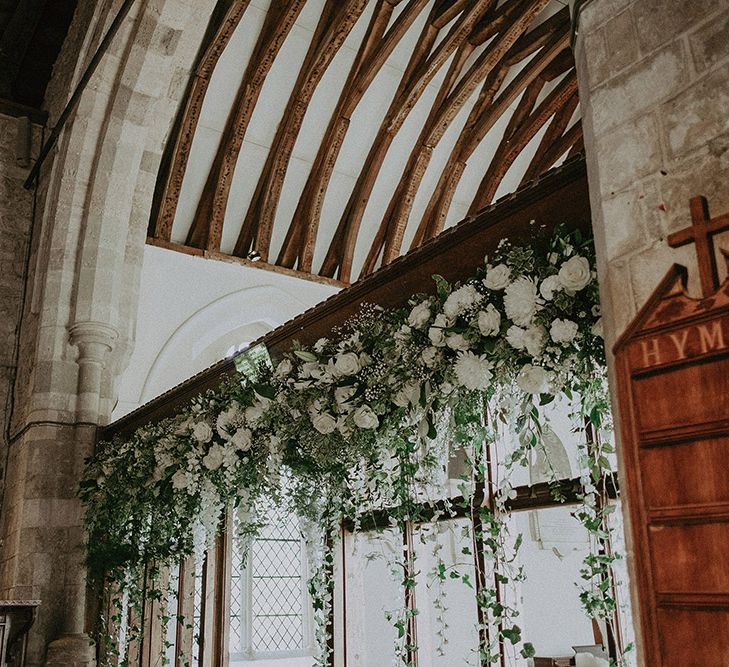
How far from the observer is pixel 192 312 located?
869cm

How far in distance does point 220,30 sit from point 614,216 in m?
6.62

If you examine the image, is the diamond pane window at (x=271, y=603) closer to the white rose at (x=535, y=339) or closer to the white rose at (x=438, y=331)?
the white rose at (x=438, y=331)

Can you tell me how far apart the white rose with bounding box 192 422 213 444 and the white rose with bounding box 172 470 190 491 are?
0.92ft

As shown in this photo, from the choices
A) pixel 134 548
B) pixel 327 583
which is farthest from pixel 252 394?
pixel 134 548

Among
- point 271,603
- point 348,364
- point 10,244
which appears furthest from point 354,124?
point 348,364

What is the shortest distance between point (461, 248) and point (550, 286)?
0.65 metres

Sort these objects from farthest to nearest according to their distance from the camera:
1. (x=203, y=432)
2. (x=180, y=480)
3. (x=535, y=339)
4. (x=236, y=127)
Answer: (x=236, y=127) < (x=180, y=480) < (x=203, y=432) < (x=535, y=339)

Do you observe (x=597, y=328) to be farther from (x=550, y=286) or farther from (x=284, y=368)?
(x=284, y=368)

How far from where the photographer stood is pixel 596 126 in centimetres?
185

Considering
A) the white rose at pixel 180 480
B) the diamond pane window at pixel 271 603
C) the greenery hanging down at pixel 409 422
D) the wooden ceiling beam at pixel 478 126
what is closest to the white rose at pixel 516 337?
the greenery hanging down at pixel 409 422

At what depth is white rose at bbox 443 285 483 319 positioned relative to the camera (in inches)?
97.0

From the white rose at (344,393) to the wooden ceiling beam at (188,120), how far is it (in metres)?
5.49

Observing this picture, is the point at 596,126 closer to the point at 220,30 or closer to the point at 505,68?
the point at 220,30

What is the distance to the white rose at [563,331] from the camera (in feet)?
7.06
